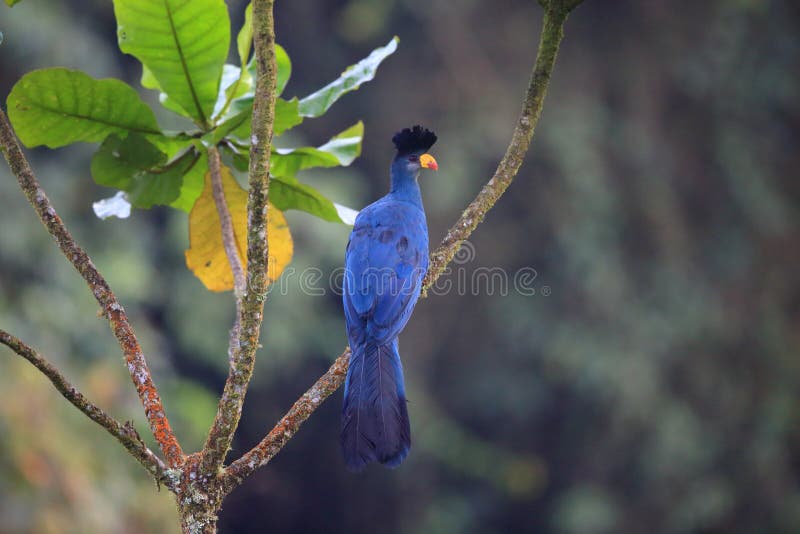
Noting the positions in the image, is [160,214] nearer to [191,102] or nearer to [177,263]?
[177,263]

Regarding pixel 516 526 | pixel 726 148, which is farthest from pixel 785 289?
pixel 516 526

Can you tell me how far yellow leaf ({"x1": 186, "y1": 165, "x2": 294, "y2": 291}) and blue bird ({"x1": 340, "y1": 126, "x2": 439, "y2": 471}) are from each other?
44cm

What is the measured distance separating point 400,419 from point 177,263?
545 centimetres

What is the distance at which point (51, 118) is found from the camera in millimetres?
2090

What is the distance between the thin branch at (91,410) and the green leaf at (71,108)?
727 mm

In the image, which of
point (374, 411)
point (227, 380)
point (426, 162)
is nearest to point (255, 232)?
point (227, 380)

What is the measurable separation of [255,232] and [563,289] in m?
7.18

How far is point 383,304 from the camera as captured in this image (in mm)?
2891

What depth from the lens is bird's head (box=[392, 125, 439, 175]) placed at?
3504 millimetres

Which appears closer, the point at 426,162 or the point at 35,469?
the point at 426,162

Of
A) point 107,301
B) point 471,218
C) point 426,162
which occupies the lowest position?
point 107,301

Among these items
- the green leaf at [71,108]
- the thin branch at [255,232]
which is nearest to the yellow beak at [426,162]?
the green leaf at [71,108]

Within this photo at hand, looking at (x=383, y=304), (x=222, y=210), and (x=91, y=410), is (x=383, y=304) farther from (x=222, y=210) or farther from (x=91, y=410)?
(x=91, y=410)

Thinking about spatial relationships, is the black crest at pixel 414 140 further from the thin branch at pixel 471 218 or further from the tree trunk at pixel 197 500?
the tree trunk at pixel 197 500
